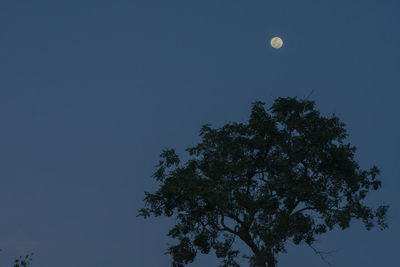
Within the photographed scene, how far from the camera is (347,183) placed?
34.5 m

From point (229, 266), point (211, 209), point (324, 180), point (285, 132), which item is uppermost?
point (285, 132)

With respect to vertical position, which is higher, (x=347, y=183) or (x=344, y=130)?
(x=344, y=130)

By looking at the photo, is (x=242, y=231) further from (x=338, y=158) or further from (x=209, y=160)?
(x=338, y=158)

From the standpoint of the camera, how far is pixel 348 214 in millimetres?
32969

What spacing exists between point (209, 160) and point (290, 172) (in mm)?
6049

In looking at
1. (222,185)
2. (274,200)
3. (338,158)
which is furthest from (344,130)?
(222,185)

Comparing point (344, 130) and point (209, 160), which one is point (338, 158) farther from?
point (209, 160)

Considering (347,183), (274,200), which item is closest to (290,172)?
(274,200)

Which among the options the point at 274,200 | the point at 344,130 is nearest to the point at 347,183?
the point at 344,130

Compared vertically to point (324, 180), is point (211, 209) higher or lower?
lower

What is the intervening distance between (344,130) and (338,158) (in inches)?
90.4

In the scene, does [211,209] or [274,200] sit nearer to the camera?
[274,200]

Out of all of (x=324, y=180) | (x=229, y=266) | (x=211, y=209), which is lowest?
(x=229, y=266)

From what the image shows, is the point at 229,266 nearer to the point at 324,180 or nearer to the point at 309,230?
the point at 309,230
